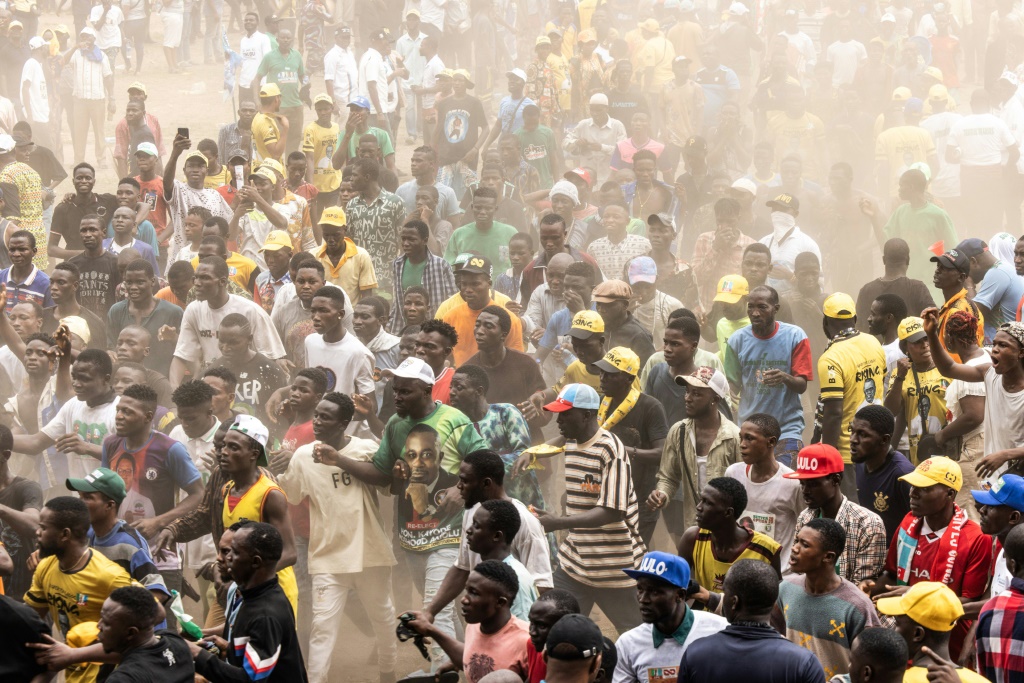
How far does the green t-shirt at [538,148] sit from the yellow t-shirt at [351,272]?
566cm

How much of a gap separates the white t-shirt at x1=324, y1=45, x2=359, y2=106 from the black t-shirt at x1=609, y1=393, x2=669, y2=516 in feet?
42.7

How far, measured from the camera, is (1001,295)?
32.8 ft

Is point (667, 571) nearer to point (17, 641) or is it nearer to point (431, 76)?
point (17, 641)

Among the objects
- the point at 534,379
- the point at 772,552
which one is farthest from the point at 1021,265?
the point at 772,552

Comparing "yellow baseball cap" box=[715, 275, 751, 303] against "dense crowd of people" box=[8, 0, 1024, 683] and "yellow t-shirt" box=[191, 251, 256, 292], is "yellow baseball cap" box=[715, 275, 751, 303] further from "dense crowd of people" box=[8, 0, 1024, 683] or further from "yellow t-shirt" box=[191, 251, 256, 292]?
"yellow t-shirt" box=[191, 251, 256, 292]

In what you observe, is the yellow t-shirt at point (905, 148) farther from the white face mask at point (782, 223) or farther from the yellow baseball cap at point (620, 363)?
the yellow baseball cap at point (620, 363)

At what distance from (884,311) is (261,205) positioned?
6.36 meters

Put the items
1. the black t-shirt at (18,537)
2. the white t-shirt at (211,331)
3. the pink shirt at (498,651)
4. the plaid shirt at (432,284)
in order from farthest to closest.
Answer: the plaid shirt at (432,284)
the white t-shirt at (211,331)
the black t-shirt at (18,537)
the pink shirt at (498,651)

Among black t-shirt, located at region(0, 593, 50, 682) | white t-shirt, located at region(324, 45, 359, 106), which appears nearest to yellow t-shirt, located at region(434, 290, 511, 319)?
black t-shirt, located at region(0, 593, 50, 682)

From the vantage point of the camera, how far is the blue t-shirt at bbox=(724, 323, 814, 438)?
29.5 feet

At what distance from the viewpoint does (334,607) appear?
8.09 m

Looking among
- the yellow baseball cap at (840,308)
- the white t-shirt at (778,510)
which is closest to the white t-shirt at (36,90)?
the yellow baseball cap at (840,308)

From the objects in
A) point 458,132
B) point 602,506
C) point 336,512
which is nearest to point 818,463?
point 602,506

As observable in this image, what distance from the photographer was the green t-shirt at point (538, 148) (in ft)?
54.8
